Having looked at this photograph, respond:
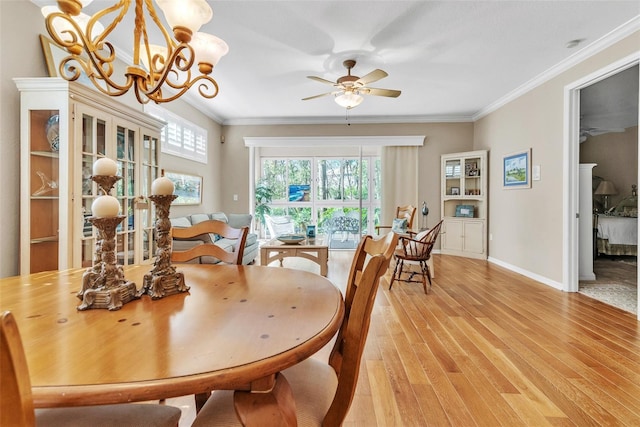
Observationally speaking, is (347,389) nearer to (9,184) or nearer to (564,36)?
(9,184)

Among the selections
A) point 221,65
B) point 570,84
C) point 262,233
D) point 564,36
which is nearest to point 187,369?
point 221,65

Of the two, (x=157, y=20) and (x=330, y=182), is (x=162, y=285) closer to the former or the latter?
(x=157, y=20)

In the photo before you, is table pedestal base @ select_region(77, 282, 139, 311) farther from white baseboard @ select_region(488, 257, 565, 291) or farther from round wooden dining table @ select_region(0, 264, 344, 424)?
white baseboard @ select_region(488, 257, 565, 291)

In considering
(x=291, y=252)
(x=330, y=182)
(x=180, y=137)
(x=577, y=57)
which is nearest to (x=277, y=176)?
(x=330, y=182)

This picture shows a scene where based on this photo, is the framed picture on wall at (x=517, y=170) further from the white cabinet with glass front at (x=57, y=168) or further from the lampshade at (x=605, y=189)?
the white cabinet with glass front at (x=57, y=168)

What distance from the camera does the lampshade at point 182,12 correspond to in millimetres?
1267

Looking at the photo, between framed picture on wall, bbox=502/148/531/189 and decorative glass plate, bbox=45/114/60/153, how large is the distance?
5.26 meters

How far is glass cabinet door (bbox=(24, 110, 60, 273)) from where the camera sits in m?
2.14

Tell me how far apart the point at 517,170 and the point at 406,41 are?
108 inches

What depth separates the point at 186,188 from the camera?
4711 mm

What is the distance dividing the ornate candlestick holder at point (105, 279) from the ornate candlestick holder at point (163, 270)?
58mm

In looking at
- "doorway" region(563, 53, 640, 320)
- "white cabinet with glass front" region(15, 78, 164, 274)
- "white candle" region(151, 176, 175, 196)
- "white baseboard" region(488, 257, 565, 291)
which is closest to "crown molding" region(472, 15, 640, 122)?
"doorway" region(563, 53, 640, 320)

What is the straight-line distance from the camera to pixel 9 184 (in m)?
2.16

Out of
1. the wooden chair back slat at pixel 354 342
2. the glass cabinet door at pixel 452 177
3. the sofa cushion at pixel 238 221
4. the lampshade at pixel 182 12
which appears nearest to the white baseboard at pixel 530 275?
the glass cabinet door at pixel 452 177
